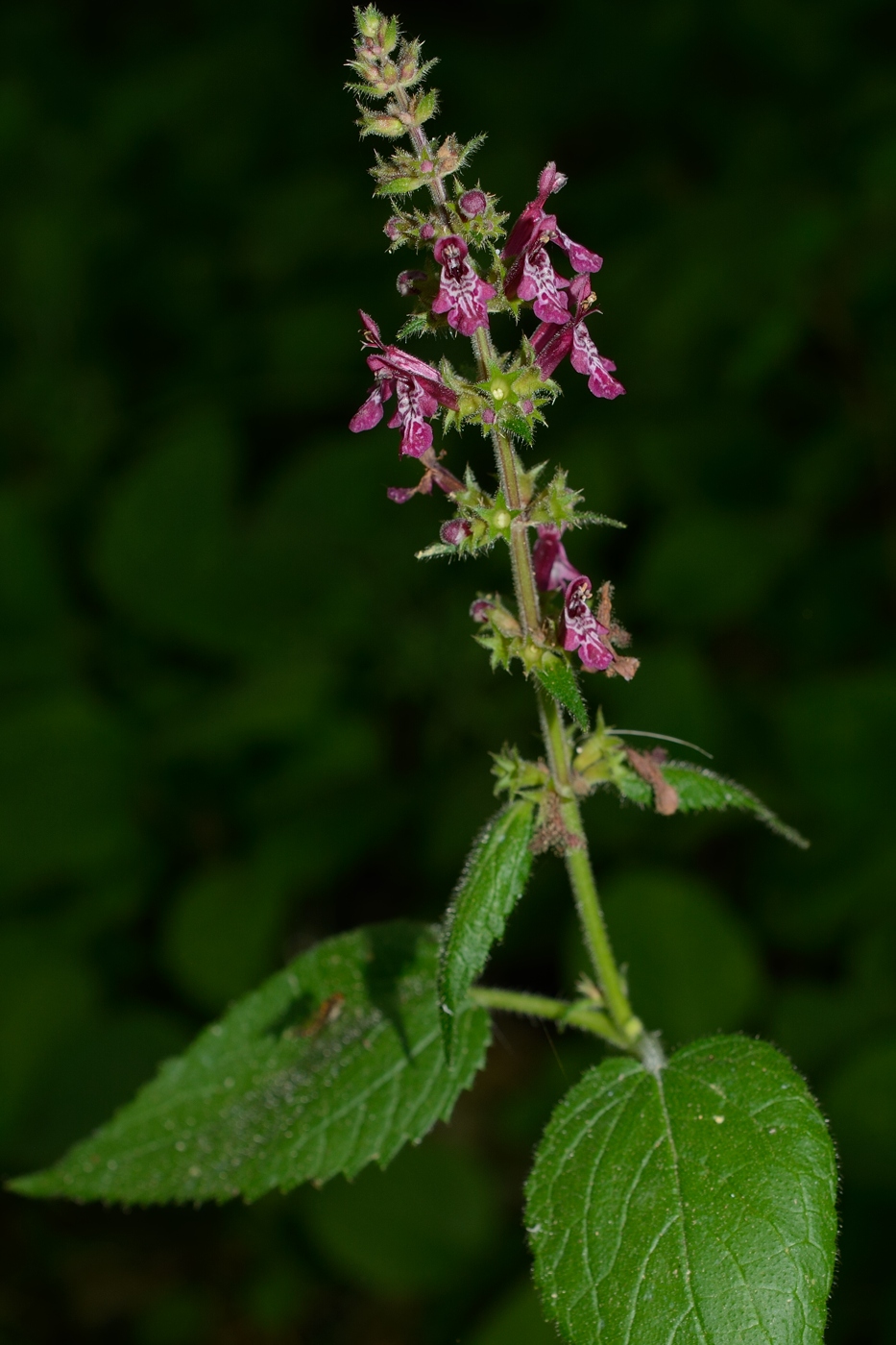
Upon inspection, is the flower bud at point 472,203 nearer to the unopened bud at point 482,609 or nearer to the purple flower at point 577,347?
the purple flower at point 577,347

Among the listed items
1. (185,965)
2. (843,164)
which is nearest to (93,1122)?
(185,965)

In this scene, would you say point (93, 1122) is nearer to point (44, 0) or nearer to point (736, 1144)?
point (736, 1144)

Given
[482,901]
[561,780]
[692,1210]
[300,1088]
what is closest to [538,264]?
[561,780]

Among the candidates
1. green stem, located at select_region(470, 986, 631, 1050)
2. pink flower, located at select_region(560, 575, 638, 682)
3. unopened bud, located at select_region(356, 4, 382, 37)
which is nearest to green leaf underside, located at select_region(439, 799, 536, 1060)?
pink flower, located at select_region(560, 575, 638, 682)

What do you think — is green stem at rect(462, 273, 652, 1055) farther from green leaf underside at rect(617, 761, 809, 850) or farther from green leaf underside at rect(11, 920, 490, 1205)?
green leaf underside at rect(11, 920, 490, 1205)

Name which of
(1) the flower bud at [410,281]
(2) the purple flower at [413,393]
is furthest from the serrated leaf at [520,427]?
(1) the flower bud at [410,281]

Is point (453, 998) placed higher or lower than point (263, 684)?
lower

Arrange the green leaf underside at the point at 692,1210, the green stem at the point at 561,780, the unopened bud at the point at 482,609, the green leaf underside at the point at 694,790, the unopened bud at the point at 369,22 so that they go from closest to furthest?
1. the unopened bud at the point at 369,22
2. the green leaf underside at the point at 692,1210
3. the green stem at the point at 561,780
4. the unopened bud at the point at 482,609
5. the green leaf underside at the point at 694,790
